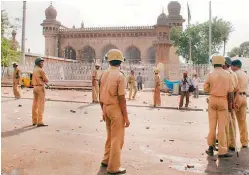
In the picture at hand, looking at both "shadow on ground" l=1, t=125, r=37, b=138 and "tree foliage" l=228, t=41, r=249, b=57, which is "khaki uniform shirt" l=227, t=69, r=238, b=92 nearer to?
"shadow on ground" l=1, t=125, r=37, b=138

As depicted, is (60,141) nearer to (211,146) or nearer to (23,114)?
(211,146)

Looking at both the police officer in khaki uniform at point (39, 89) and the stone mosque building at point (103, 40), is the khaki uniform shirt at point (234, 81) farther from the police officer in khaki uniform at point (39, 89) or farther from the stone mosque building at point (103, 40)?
the stone mosque building at point (103, 40)

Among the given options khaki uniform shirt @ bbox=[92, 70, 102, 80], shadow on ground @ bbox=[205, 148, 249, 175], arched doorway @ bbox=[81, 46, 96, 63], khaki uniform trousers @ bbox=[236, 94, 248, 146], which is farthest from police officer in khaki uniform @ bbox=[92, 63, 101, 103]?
arched doorway @ bbox=[81, 46, 96, 63]

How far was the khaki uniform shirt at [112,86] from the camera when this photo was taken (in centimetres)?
390

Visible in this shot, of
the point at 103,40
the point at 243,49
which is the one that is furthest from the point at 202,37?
the point at 243,49

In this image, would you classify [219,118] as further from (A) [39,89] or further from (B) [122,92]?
(A) [39,89]

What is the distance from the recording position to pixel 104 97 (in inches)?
158

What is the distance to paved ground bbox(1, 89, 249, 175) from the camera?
4.13 metres

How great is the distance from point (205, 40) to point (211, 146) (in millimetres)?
34978

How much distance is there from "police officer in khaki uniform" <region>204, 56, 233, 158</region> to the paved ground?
0.83 feet

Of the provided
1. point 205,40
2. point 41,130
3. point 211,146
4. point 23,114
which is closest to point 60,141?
point 41,130

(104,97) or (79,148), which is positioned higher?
(104,97)

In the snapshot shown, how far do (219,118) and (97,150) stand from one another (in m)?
1.99

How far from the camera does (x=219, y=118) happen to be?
4844 mm
